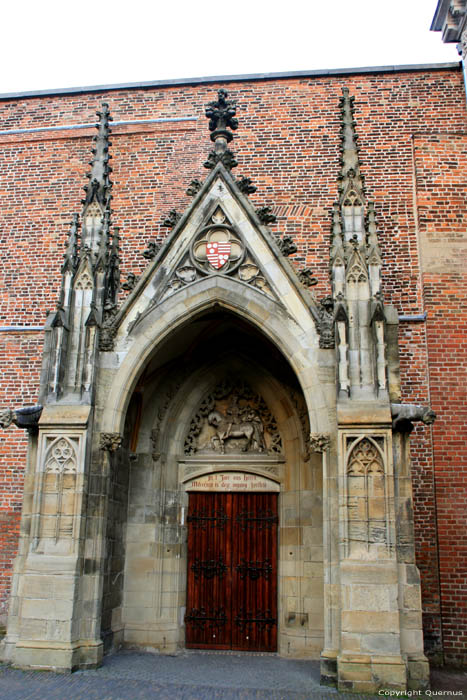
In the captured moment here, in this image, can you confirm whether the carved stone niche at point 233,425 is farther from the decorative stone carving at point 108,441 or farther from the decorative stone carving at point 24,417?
the decorative stone carving at point 24,417

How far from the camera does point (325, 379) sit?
321 inches

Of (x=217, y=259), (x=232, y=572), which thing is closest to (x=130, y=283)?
(x=217, y=259)

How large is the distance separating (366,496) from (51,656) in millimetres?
3937

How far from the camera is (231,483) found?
10.0m

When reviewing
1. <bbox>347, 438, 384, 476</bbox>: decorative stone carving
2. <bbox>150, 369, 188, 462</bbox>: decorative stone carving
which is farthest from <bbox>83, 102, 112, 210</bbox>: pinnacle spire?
<bbox>347, 438, 384, 476</bbox>: decorative stone carving

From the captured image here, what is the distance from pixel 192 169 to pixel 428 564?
8.02m

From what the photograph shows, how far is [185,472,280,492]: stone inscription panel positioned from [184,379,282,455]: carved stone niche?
0.35m

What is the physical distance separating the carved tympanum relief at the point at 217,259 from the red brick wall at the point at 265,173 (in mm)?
2870

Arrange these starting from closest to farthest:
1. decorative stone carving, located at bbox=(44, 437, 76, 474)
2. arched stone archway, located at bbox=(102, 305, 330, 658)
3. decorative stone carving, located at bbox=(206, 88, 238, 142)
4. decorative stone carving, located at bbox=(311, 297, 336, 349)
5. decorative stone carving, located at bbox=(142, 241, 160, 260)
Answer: decorative stone carving, located at bbox=(44, 437, 76, 474) < decorative stone carving, located at bbox=(311, 297, 336, 349) < decorative stone carving, located at bbox=(142, 241, 160, 260) < arched stone archway, located at bbox=(102, 305, 330, 658) < decorative stone carving, located at bbox=(206, 88, 238, 142)

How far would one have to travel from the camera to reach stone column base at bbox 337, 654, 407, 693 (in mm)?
6879

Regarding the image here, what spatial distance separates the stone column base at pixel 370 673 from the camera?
6879 mm

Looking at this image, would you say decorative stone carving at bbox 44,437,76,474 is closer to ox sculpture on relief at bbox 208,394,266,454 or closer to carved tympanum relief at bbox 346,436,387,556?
ox sculpture on relief at bbox 208,394,266,454

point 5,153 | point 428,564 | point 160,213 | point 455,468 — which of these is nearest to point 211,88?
point 160,213

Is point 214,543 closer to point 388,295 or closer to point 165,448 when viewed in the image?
point 165,448
